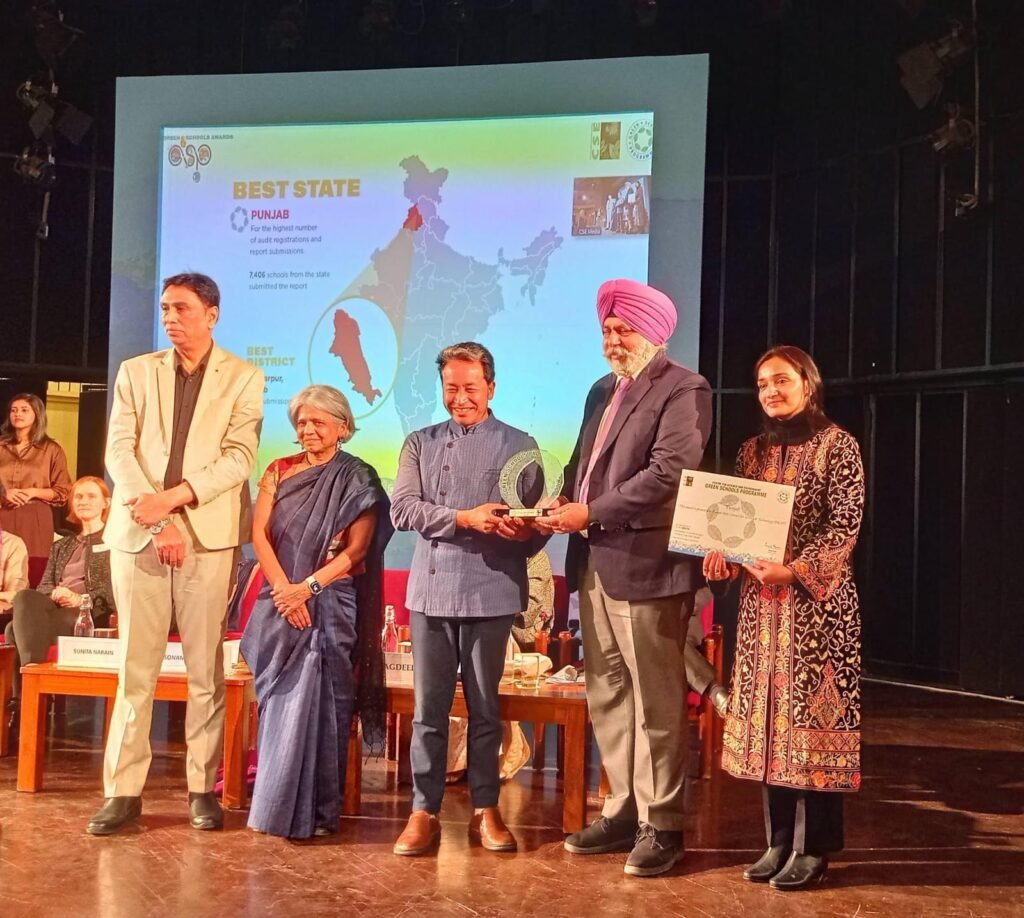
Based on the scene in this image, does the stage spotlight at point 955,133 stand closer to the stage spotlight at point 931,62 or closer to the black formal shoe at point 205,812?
the stage spotlight at point 931,62

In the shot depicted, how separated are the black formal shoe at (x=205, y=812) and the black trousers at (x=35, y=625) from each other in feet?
5.41

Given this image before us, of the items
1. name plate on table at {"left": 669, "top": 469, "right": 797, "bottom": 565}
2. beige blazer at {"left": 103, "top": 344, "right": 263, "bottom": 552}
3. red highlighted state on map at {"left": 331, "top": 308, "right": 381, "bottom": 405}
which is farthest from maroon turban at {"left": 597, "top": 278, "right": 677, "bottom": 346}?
red highlighted state on map at {"left": 331, "top": 308, "right": 381, "bottom": 405}

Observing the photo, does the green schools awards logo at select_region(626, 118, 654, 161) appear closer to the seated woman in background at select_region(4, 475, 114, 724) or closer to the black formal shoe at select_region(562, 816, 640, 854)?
the seated woman in background at select_region(4, 475, 114, 724)

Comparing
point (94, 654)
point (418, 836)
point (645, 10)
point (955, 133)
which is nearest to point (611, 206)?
point (645, 10)

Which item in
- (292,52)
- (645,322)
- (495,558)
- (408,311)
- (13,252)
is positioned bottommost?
(495,558)

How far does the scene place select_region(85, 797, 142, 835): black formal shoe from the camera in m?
3.60

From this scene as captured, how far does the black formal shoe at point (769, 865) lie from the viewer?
10.8 feet

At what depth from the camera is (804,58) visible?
8.68 metres

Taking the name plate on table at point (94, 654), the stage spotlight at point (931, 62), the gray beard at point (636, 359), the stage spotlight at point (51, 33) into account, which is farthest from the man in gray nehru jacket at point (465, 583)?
the stage spotlight at point (51, 33)

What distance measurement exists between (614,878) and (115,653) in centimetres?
196

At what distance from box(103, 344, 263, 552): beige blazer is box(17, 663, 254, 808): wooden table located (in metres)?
0.64

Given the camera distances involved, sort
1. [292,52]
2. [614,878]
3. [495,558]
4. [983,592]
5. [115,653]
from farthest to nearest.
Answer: [292,52] < [983,592] < [115,653] < [495,558] < [614,878]

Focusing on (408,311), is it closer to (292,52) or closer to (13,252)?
(292,52)

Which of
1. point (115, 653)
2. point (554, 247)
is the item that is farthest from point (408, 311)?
point (115, 653)
